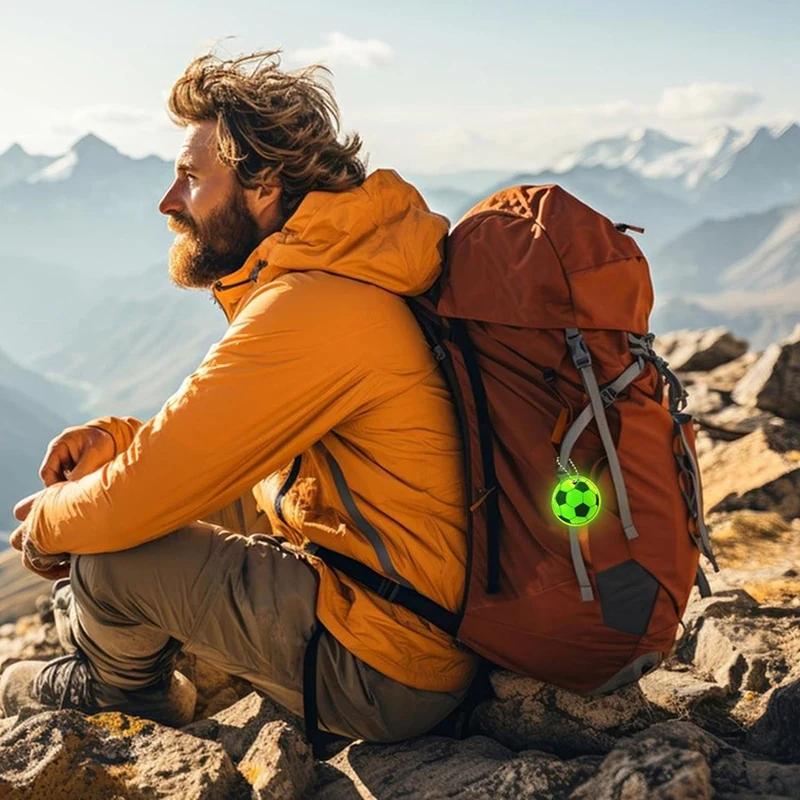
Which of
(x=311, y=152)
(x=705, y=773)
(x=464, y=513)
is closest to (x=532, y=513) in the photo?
(x=464, y=513)

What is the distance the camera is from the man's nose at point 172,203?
4063mm

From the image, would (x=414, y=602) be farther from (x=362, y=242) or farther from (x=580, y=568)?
(x=362, y=242)

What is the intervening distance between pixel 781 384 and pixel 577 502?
9.16m

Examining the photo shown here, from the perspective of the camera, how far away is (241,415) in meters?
3.15

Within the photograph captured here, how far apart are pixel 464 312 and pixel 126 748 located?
2278mm

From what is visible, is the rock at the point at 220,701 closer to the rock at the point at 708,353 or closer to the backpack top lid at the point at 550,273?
the backpack top lid at the point at 550,273

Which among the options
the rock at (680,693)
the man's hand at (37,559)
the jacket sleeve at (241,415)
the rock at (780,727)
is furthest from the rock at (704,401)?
the man's hand at (37,559)

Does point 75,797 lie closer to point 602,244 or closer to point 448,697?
point 448,697

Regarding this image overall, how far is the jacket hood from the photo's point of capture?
3385 mm

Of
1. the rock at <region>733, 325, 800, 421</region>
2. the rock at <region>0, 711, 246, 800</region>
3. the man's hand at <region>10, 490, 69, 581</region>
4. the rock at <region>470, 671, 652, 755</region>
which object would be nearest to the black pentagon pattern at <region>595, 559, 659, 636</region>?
the rock at <region>470, 671, 652, 755</region>

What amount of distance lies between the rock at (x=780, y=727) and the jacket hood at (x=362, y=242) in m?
2.24

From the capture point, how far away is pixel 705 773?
2705mm

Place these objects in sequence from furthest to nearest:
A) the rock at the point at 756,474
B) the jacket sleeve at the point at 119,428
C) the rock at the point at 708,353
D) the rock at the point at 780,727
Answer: the rock at the point at 708,353 → the rock at the point at 756,474 → the jacket sleeve at the point at 119,428 → the rock at the point at 780,727

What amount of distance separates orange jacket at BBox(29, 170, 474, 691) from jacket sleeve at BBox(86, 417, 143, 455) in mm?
608
